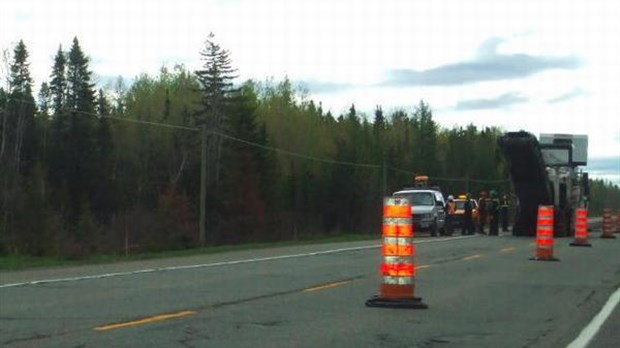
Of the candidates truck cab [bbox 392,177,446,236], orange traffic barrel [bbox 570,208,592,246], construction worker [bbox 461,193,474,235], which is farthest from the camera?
construction worker [bbox 461,193,474,235]

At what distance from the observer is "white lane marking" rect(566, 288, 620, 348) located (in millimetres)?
9414

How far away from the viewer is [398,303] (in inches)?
472

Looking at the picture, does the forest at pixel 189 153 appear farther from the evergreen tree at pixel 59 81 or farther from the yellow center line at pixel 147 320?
the yellow center line at pixel 147 320

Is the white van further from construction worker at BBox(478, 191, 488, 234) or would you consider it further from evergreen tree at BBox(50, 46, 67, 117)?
evergreen tree at BBox(50, 46, 67, 117)

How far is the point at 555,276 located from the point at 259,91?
78494 millimetres

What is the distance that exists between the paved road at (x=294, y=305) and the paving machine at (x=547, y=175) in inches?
470

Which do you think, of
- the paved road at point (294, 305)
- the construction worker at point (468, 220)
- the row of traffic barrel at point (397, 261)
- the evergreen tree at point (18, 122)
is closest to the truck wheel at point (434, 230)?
the construction worker at point (468, 220)

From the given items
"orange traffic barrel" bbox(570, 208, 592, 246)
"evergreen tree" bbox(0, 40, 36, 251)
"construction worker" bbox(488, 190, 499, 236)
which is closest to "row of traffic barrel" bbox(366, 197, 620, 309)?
"orange traffic barrel" bbox(570, 208, 592, 246)

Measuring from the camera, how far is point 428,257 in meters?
22.6

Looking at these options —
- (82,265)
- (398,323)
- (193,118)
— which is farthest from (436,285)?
(193,118)

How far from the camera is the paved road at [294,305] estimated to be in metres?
9.32

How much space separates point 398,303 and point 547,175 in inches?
920

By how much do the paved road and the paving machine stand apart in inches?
470

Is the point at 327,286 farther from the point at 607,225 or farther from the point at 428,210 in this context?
the point at 607,225
